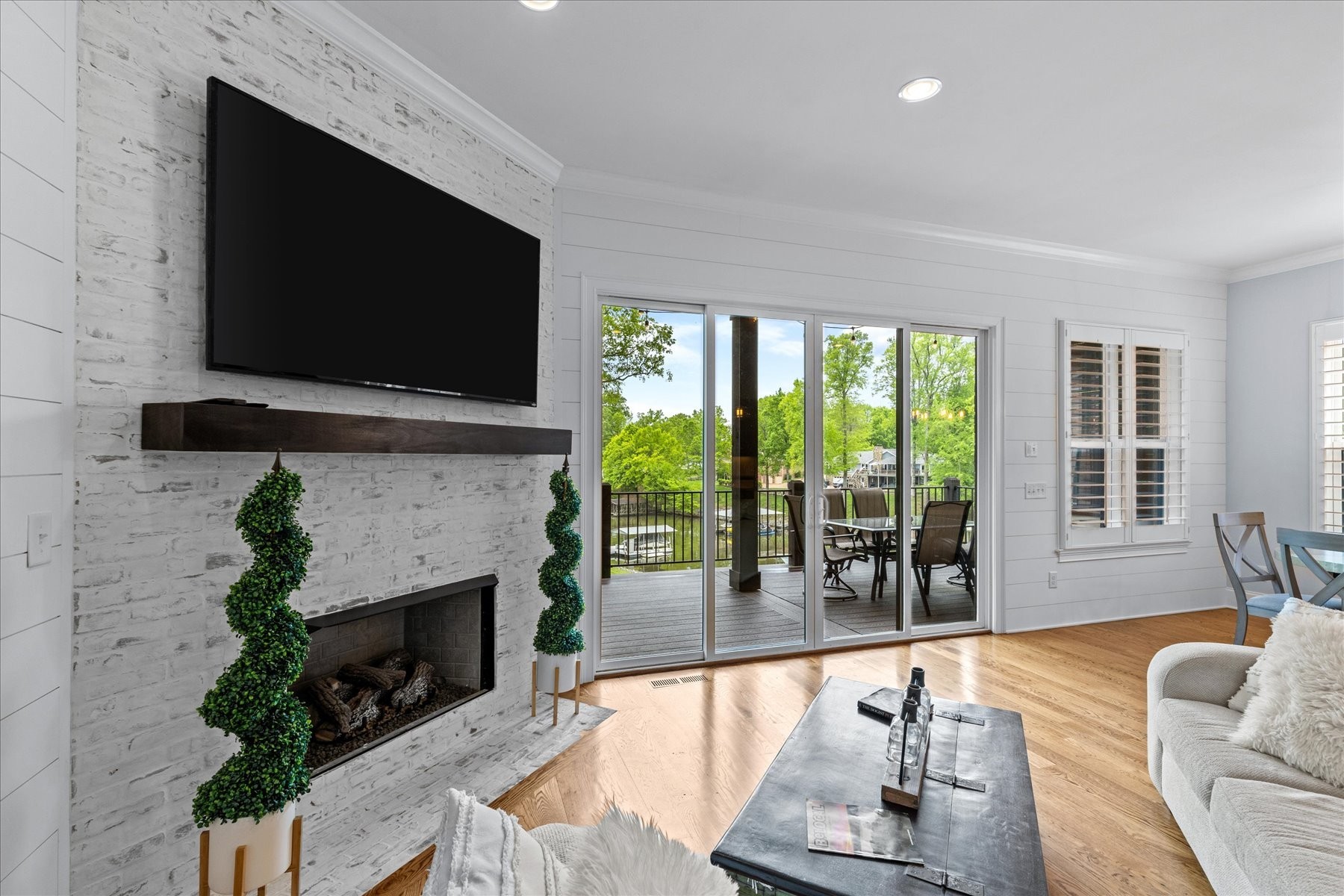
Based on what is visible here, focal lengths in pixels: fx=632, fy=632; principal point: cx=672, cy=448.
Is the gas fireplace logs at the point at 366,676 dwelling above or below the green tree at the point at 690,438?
below

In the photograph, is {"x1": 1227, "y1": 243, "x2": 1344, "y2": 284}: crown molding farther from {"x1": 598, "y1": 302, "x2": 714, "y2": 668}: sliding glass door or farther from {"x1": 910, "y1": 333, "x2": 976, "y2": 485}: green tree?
{"x1": 598, "y1": 302, "x2": 714, "y2": 668}: sliding glass door

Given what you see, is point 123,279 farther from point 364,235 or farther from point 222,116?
point 364,235

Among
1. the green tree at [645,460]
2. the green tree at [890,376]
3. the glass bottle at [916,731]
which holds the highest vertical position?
the green tree at [890,376]

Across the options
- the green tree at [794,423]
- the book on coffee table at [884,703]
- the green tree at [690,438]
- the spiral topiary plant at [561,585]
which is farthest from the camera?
the green tree at [794,423]

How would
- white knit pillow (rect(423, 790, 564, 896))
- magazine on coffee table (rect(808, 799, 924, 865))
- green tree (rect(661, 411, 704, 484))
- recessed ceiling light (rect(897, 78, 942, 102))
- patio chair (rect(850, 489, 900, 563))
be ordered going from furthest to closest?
1. patio chair (rect(850, 489, 900, 563))
2. green tree (rect(661, 411, 704, 484))
3. recessed ceiling light (rect(897, 78, 942, 102))
4. magazine on coffee table (rect(808, 799, 924, 865))
5. white knit pillow (rect(423, 790, 564, 896))

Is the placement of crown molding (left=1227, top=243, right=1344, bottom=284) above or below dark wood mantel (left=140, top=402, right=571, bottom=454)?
above

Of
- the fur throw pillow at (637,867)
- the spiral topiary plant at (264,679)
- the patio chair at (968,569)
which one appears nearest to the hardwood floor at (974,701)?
the patio chair at (968,569)

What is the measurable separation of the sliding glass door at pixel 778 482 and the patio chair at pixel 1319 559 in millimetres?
1735

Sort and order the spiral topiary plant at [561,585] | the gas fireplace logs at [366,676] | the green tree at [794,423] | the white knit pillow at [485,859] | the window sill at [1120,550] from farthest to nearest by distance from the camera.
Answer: the window sill at [1120,550]
the green tree at [794,423]
the spiral topiary plant at [561,585]
the gas fireplace logs at [366,676]
the white knit pillow at [485,859]

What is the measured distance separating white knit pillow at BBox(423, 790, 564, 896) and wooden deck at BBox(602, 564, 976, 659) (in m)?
3.01

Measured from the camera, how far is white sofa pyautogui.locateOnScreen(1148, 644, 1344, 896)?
59.4 inches

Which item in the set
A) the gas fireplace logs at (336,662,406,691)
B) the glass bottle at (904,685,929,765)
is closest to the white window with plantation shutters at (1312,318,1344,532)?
the glass bottle at (904,685,929,765)

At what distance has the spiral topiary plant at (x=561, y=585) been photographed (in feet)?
10.2

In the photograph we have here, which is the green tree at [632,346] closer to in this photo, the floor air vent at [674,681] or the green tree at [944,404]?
the floor air vent at [674,681]
